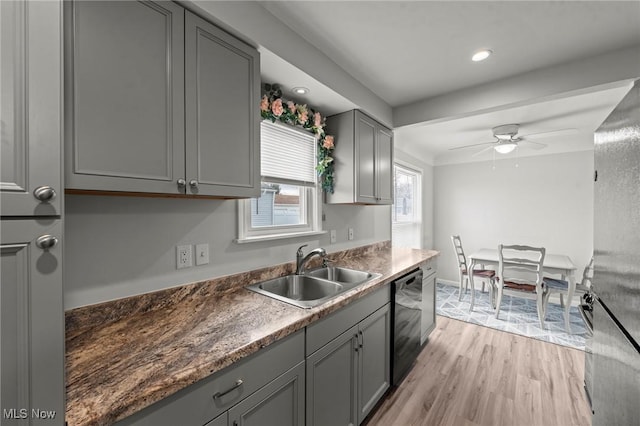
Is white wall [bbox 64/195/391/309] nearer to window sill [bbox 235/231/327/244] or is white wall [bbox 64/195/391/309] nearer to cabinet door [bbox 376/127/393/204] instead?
window sill [bbox 235/231/327/244]

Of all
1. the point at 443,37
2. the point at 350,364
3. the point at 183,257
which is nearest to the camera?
the point at 183,257

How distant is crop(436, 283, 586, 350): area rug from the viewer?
3.09 metres

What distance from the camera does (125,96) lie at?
3.27 feet

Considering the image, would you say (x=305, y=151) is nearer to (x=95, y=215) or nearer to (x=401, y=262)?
(x=401, y=262)

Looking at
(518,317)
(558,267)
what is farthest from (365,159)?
(518,317)

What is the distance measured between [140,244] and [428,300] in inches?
103

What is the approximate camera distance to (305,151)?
227 cm

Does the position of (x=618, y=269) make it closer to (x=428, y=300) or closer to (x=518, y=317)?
(x=428, y=300)

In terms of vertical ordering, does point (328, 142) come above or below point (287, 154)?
above

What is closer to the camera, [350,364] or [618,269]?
[618,269]

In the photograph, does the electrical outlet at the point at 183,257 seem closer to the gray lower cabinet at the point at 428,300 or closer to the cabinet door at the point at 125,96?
the cabinet door at the point at 125,96

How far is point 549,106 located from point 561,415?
108 inches
